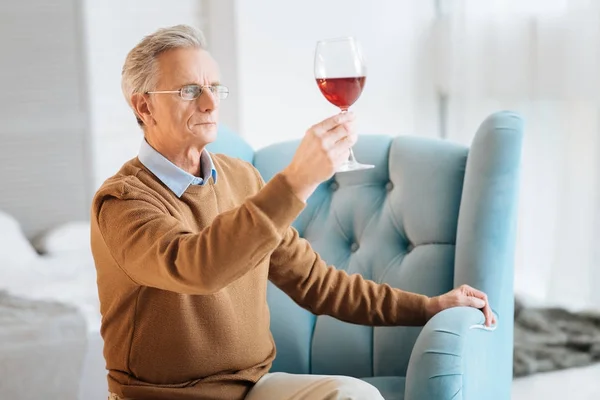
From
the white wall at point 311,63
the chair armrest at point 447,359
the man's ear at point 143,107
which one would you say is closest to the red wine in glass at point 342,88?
the man's ear at point 143,107

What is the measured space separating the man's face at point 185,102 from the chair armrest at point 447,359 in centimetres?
54

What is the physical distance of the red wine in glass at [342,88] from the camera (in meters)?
1.42

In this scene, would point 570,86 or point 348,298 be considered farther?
point 570,86

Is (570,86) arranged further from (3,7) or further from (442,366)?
(3,7)

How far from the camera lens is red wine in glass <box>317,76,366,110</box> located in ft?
4.65

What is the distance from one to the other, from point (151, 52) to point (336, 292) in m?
0.60

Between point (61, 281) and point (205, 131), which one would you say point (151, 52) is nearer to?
point (205, 131)

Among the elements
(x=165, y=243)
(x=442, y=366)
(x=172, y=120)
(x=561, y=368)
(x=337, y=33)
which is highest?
(x=337, y=33)

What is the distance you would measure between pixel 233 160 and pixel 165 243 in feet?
1.61

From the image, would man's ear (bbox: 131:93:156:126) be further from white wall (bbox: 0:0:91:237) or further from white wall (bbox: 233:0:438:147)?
white wall (bbox: 0:0:91:237)

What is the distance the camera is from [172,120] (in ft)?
4.99

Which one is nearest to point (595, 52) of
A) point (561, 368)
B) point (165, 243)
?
point (561, 368)

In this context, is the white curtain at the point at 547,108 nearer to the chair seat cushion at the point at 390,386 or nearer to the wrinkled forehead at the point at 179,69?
the chair seat cushion at the point at 390,386

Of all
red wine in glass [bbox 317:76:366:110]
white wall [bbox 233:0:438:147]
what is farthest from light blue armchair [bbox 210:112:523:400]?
white wall [bbox 233:0:438:147]
